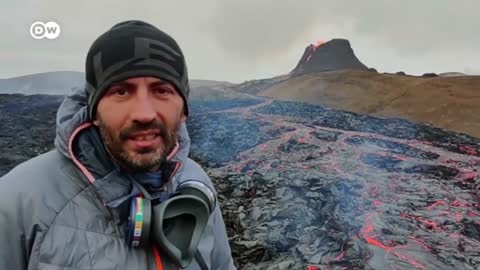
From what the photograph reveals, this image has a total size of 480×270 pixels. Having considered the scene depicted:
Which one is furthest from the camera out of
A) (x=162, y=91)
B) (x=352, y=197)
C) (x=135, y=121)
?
(x=352, y=197)

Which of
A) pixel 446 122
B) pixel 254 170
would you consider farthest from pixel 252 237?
pixel 446 122

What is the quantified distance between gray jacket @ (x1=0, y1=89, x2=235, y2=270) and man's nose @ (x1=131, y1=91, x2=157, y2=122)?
0.18m

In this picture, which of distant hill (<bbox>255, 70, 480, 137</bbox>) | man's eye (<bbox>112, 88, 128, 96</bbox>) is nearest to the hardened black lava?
distant hill (<bbox>255, 70, 480, 137</bbox>)

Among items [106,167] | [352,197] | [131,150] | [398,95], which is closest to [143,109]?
[131,150]

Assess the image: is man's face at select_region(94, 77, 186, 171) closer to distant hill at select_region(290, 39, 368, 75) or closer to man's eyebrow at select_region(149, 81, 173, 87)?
man's eyebrow at select_region(149, 81, 173, 87)

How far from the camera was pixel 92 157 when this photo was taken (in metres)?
1.88

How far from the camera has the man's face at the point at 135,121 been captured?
6.18 ft

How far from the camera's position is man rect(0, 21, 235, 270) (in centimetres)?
171

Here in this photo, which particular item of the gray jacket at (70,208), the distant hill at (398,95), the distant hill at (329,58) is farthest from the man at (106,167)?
the distant hill at (329,58)

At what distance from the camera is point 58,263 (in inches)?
66.8

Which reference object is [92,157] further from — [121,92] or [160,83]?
[160,83]

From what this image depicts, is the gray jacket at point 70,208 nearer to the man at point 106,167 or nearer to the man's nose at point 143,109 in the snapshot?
the man at point 106,167

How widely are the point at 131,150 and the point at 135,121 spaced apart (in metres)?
0.11

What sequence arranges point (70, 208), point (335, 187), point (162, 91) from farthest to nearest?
point (335, 187)
point (162, 91)
point (70, 208)
